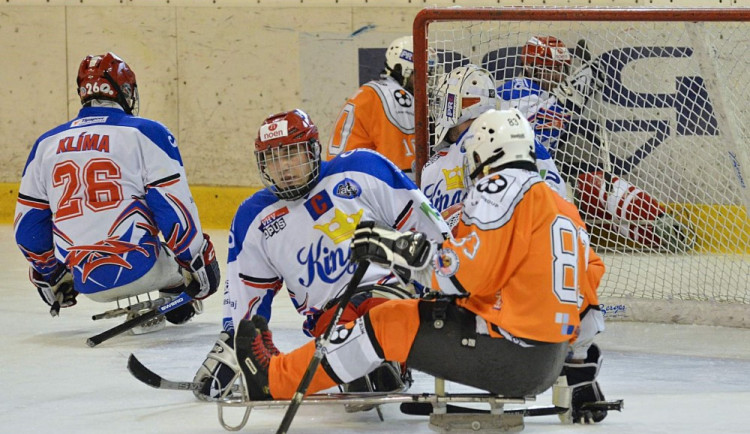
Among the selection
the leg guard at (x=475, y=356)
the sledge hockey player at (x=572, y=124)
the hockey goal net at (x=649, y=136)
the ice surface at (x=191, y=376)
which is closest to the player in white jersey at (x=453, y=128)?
the hockey goal net at (x=649, y=136)

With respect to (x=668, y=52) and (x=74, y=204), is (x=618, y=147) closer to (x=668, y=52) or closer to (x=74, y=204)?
(x=668, y=52)

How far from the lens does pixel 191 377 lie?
447cm

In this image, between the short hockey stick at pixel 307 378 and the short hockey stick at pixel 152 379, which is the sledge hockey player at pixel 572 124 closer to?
the short hockey stick at pixel 152 379

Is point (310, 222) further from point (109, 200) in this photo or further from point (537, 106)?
point (537, 106)

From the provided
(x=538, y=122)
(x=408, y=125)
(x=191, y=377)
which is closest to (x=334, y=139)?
(x=408, y=125)

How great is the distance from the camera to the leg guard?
3.31 metres

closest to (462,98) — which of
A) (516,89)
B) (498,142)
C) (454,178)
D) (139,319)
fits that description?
(454,178)

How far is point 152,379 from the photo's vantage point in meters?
4.02

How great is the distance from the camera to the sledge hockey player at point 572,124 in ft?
19.4

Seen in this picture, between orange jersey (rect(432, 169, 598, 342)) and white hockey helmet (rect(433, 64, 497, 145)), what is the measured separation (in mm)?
1744

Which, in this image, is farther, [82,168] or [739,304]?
[739,304]

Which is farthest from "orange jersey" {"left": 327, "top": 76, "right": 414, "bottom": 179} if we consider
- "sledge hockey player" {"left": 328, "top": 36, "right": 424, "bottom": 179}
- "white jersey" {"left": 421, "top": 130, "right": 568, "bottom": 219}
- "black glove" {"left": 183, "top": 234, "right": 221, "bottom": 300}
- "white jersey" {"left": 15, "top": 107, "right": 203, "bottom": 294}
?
"white jersey" {"left": 15, "top": 107, "right": 203, "bottom": 294}

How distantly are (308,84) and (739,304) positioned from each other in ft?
11.6

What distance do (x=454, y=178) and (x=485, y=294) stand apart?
1.69m
